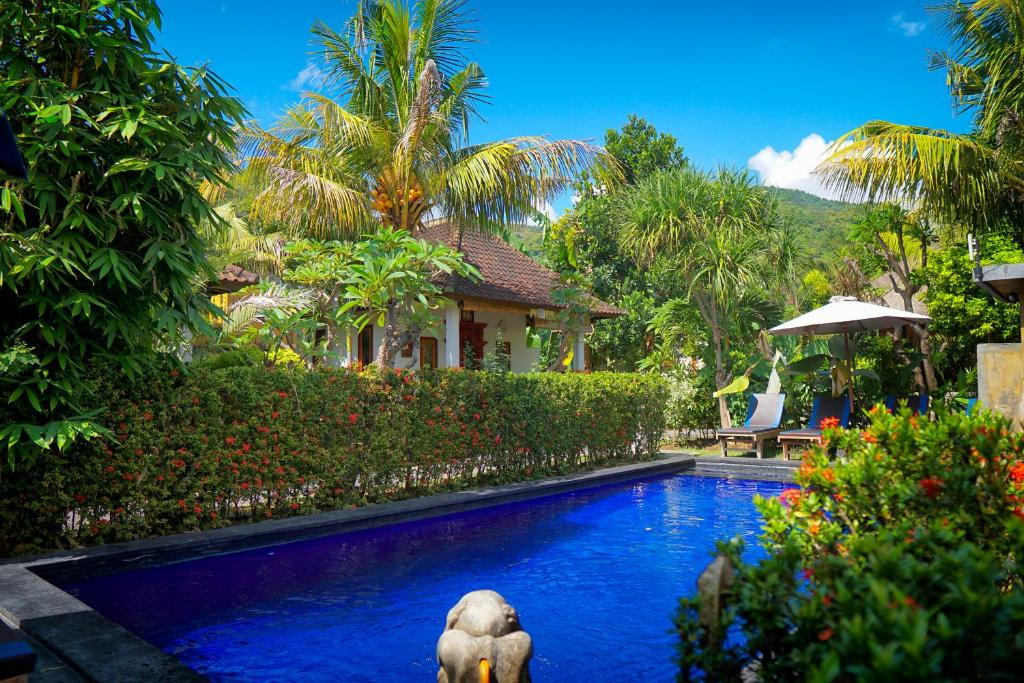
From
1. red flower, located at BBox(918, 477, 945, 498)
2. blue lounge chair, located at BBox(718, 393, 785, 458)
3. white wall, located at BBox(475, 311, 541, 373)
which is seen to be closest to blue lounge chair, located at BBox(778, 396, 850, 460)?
blue lounge chair, located at BBox(718, 393, 785, 458)

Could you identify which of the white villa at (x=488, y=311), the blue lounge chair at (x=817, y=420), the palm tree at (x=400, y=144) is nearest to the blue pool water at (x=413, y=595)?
the blue lounge chair at (x=817, y=420)

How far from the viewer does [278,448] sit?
28.1 feet

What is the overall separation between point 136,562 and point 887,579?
6.67 m

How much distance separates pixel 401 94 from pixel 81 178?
25.7 feet

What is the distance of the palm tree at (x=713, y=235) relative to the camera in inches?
646

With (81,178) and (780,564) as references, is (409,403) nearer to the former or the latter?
(81,178)

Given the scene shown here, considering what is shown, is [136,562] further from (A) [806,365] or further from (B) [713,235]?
(A) [806,365]

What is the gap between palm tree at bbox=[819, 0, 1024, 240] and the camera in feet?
40.8

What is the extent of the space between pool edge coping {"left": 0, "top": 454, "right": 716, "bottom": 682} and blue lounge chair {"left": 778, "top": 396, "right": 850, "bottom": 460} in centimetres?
417

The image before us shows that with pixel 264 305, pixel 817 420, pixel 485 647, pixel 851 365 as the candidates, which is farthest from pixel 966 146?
pixel 485 647

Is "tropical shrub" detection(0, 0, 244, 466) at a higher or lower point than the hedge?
higher

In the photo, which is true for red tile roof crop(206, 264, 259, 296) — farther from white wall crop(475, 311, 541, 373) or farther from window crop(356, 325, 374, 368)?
white wall crop(475, 311, 541, 373)

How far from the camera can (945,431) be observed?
11.7ft

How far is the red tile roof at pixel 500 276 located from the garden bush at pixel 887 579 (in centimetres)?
1430
